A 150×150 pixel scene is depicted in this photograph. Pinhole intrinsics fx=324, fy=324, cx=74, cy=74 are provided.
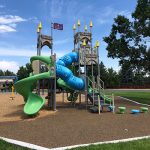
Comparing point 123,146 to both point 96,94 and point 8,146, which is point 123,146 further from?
point 96,94

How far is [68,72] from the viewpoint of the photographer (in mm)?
19062

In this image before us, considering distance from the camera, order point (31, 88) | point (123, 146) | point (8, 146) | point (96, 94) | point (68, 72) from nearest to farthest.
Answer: point (123, 146), point (8, 146), point (31, 88), point (68, 72), point (96, 94)

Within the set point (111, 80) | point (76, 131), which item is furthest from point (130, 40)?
point (111, 80)

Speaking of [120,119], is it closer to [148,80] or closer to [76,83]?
A: [76,83]

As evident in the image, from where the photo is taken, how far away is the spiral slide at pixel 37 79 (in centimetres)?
1679

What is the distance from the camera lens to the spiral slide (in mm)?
16788

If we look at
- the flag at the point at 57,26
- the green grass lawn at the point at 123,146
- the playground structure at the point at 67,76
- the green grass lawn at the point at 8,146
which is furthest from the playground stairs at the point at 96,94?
the green grass lawn at the point at 8,146

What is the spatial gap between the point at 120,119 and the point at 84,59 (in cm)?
699

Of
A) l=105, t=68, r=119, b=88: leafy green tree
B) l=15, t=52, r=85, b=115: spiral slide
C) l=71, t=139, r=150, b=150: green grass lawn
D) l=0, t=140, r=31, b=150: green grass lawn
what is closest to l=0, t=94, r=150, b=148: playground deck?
l=0, t=140, r=31, b=150: green grass lawn

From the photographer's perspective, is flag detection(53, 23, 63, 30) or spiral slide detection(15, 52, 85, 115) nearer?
spiral slide detection(15, 52, 85, 115)

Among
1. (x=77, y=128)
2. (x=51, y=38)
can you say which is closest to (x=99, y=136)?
(x=77, y=128)

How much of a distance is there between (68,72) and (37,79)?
2417 mm

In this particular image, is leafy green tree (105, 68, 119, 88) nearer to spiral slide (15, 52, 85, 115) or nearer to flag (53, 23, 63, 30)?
spiral slide (15, 52, 85, 115)

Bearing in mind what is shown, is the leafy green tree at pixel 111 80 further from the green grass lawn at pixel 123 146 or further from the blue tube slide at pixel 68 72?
the green grass lawn at pixel 123 146
